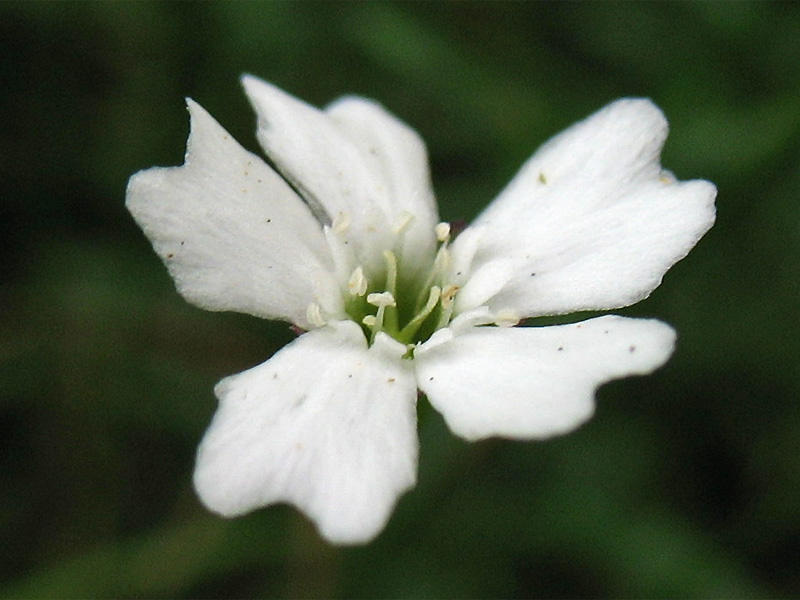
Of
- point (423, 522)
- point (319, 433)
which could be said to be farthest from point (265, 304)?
point (423, 522)

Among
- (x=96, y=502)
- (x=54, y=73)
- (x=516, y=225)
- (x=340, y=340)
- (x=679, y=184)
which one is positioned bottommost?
(x=96, y=502)

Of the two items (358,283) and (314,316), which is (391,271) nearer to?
(358,283)

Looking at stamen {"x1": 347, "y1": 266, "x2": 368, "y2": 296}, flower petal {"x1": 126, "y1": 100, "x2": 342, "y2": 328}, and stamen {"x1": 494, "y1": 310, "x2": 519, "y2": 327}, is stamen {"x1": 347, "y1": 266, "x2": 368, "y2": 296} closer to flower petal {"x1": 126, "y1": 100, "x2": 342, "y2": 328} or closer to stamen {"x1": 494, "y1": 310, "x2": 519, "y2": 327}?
flower petal {"x1": 126, "y1": 100, "x2": 342, "y2": 328}

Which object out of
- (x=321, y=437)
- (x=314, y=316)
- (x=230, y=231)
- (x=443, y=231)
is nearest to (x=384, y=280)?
(x=443, y=231)

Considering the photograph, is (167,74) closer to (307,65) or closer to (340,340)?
(307,65)

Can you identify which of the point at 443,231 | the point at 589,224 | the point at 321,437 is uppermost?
the point at 589,224

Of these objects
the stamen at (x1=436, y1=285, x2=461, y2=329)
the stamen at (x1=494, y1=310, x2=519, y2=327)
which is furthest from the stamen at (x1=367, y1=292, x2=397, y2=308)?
the stamen at (x1=494, y1=310, x2=519, y2=327)

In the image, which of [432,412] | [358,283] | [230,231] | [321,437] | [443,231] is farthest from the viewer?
[432,412]
